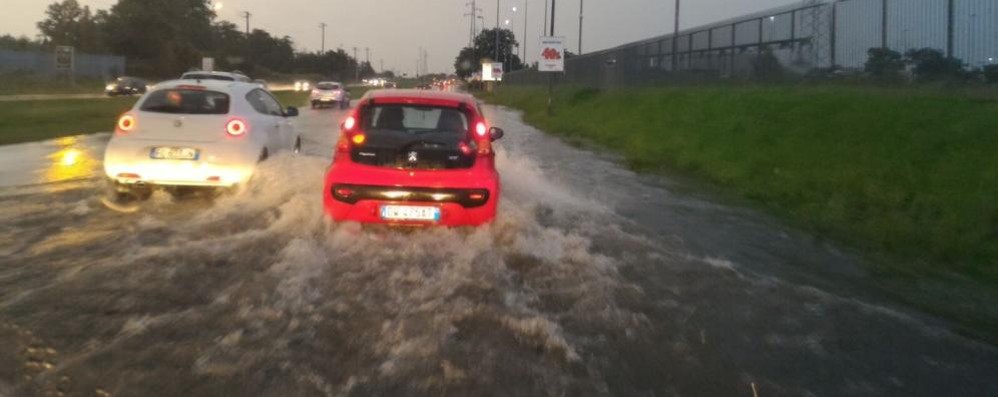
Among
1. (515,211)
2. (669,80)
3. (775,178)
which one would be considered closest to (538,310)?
(515,211)

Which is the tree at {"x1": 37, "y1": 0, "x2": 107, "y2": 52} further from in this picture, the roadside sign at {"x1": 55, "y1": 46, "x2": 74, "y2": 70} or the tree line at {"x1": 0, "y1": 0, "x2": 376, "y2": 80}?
the roadside sign at {"x1": 55, "y1": 46, "x2": 74, "y2": 70}

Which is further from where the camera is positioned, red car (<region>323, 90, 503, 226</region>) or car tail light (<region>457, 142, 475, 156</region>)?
car tail light (<region>457, 142, 475, 156</region>)

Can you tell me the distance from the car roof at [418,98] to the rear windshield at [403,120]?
0.21 ft

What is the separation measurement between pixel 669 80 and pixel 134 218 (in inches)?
1032

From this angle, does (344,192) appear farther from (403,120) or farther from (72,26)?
(72,26)

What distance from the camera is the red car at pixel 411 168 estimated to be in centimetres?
919

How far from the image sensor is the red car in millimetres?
9188

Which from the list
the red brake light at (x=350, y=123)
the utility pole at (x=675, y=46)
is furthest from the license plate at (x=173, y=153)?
the utility pole at (x=675, y=46)

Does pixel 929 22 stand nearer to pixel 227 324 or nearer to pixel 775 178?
pixel 775 178

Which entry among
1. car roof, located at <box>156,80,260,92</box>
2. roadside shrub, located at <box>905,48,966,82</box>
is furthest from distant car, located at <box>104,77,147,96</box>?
car roof, located at <box>156,80,260,92</box>

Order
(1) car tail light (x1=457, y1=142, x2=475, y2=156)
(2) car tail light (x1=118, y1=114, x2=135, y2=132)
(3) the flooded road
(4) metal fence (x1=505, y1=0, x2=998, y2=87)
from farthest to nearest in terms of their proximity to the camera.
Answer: (4) metal fence (x1=505, y1=0, x2=998, y2=87), (2) car tail light (x1=118, y1=114, x2=135, y2=132), (1) car tail light (x1=457, y1=142, x2=475, y2=156), (3) the flooded road

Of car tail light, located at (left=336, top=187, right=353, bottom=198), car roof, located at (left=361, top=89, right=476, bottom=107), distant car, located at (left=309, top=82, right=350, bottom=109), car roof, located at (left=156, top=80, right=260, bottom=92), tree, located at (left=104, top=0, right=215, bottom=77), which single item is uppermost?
tree, located at (left=104, top=0, right=215, bottom=77)

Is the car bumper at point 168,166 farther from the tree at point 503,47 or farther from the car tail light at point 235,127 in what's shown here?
the tree at point 503,47

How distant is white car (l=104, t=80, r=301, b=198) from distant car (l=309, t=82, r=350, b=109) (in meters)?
36.0
